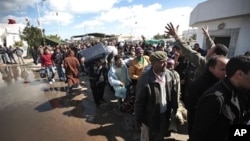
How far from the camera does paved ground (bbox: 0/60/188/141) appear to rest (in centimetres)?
494

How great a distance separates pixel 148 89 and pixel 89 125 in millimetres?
3013

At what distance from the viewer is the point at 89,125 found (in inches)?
215

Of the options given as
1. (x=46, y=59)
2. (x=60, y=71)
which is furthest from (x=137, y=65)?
(x=46, y=59)

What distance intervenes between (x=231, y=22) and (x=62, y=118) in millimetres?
9852

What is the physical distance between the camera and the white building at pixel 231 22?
952 cm

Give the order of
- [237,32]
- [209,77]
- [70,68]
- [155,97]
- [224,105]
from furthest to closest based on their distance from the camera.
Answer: [237,32]
[70,68]
[155,97]
[209,77]
[224,105]

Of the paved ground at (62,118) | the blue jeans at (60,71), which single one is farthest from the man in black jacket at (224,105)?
the blue jeans at (60,71)

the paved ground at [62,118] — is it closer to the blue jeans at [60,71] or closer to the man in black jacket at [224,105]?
the blue jeans at [60,71]

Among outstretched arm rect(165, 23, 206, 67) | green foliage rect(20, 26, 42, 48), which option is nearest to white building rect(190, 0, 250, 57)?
outstretched arm rect(165, 23, 206, 67)

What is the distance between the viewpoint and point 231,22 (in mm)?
10820

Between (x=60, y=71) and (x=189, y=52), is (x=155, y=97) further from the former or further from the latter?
(x=60, y=71)

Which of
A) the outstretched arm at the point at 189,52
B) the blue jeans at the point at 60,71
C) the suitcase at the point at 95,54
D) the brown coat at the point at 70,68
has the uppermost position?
the outstretched arm at the point at 189,52

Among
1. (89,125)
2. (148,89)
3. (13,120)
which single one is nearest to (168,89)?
(148,89)

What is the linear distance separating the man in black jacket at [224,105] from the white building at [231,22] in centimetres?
866
